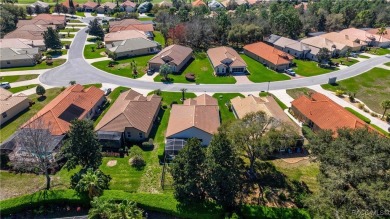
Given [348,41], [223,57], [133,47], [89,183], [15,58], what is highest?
[133,47]

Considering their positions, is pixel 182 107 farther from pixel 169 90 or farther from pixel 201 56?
pixel 201 56

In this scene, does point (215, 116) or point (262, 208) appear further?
point (215, 116)

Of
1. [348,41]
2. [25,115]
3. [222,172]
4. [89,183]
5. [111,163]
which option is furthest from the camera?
[348,41]

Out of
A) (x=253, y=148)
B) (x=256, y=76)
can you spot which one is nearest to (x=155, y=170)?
(x=253, y=148)

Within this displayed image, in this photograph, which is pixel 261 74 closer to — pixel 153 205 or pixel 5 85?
pixel 153 205

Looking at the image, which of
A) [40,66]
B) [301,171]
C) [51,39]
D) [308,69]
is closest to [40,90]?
[40,66]

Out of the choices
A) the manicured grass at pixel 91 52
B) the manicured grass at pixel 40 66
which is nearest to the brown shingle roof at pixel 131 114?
the manicured grass at pixel 40 66

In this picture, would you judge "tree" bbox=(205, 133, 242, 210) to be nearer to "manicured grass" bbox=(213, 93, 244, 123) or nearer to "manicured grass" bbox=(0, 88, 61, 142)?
"manicured grass" bbox=(213, 93, 244, 123)
